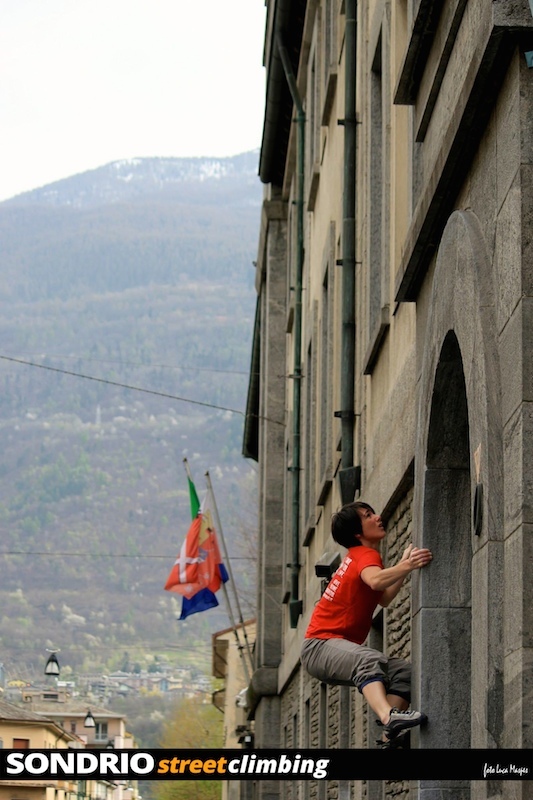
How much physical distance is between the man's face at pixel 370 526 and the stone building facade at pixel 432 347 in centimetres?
56

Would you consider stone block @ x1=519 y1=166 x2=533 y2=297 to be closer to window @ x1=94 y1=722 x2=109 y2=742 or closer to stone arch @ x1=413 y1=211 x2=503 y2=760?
stone arch @ x1=413 y1=211 x2=503 y2=760

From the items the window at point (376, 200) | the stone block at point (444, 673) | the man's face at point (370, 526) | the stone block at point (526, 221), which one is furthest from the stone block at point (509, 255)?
the window at point (376, 200)

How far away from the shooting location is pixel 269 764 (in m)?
4.96

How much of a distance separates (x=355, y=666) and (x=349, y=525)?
830 millimetres

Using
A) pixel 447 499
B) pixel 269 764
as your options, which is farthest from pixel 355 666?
pixel 269 764

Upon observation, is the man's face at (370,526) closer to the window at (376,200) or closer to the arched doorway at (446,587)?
the arched doorway at (446,587)

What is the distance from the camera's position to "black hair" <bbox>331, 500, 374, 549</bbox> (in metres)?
9.45

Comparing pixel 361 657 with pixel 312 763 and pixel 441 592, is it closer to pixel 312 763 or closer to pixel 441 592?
pixel 441 592

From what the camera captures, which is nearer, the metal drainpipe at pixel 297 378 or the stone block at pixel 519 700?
the stone block at pixel 519 700

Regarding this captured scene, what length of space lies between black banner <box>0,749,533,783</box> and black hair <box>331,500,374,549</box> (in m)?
4.33

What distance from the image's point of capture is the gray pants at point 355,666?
890 centimetres

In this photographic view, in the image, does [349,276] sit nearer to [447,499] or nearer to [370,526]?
[370,526]

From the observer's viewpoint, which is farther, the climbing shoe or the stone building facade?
the climbing shoe

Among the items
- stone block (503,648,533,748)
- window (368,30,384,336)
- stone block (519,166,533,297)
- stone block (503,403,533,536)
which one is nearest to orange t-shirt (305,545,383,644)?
stone block (503,403,533,536)
